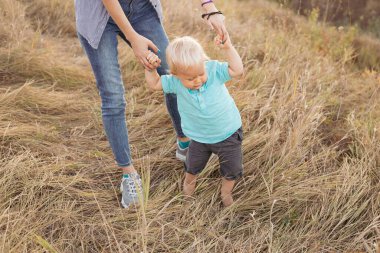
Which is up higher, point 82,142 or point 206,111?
point 206,111

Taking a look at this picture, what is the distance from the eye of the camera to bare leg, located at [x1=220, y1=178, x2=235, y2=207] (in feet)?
6.60

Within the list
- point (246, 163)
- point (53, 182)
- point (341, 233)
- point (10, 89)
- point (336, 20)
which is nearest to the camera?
→ point (341, 233)

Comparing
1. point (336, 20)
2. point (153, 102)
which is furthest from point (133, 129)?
point (336, 20)

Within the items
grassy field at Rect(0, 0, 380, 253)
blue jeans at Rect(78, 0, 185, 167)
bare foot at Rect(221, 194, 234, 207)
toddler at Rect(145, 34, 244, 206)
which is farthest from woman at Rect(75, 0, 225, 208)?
bare foot at Rect(221, 194, 234, 207)

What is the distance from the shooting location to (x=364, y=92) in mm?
3191

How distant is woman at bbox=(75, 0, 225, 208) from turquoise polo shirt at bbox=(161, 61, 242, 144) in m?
0.14

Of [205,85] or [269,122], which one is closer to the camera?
[205,85]

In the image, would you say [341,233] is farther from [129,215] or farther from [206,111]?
[129,215]

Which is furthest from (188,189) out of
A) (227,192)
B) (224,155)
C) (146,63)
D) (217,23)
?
(217,23)

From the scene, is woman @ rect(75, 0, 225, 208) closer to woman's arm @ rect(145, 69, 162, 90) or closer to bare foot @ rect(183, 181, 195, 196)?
woman's arm @ rect(145, 69, 162, 90)

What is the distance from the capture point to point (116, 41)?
1915 mm

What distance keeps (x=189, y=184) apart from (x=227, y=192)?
0.20 metres

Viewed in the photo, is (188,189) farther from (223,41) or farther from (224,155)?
(223,41)

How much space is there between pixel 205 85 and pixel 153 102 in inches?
44.5
